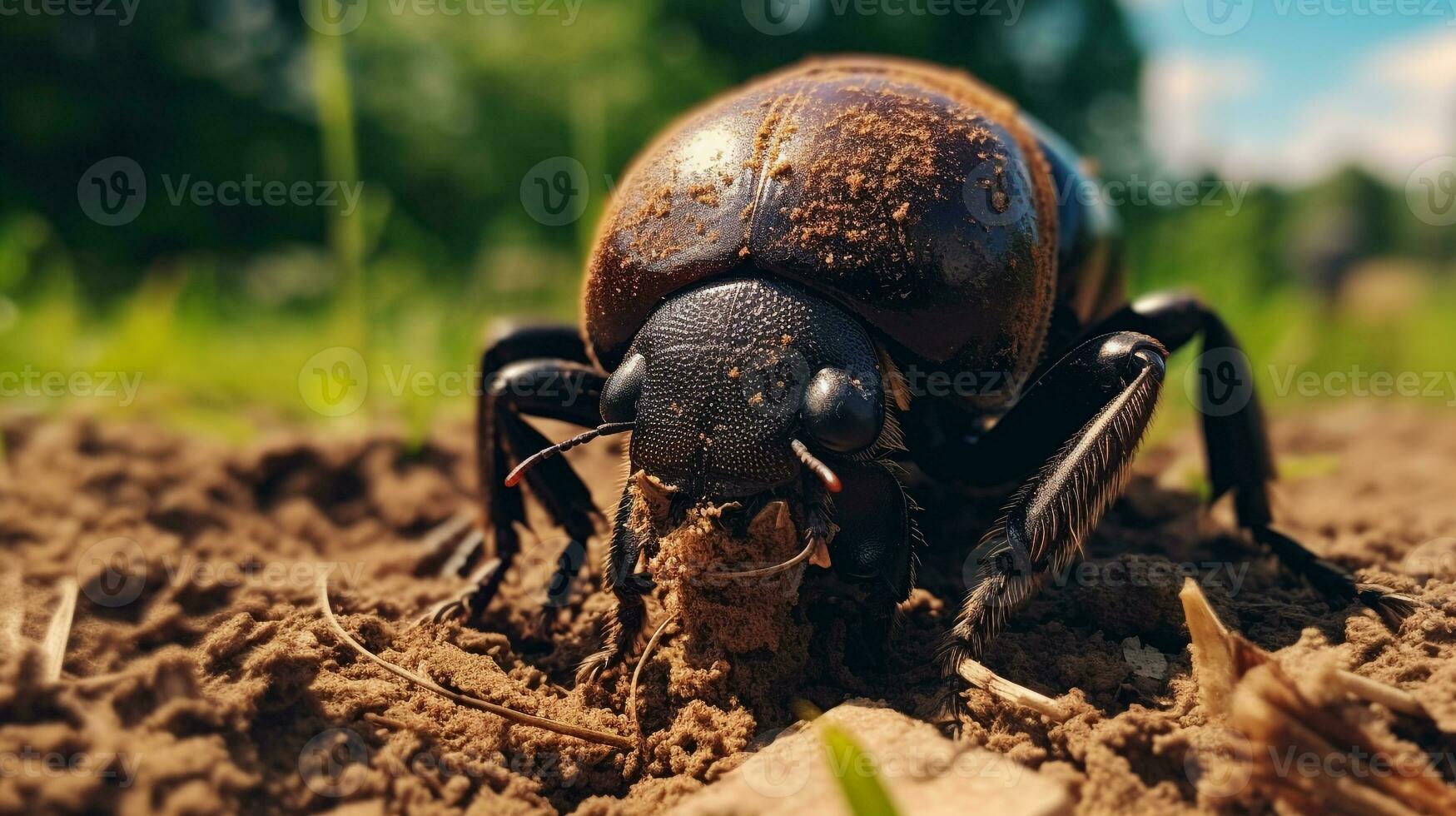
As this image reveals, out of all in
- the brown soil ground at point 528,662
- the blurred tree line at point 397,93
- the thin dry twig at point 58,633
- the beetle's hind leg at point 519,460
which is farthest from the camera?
the blurred tree line at point 397,93

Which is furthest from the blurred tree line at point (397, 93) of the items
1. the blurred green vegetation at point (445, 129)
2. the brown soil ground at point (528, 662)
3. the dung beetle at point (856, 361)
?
the dung beetle at point (856, 361)

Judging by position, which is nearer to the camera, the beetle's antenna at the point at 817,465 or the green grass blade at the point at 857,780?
the green grass blade at the point at 857,780

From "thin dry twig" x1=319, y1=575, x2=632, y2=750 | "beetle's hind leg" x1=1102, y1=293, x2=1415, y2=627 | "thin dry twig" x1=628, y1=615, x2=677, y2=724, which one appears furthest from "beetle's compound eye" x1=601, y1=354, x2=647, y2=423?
"beetle's hind leg" x1=1102, y1=293, x2=1415, y2=627

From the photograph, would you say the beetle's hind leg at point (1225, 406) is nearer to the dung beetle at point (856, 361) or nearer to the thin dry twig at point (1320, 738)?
the dung beetle at point (856, 361)

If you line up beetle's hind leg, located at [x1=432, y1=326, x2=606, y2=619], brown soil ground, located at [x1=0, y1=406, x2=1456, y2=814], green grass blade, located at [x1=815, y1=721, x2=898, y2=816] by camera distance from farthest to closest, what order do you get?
beetle's hind leg, located at [x1=432, y1=326, x2=606, y2=619] < brown soil ground, located at [x1=0, y1=406, x2=1456, y2=814] < green grass blade, located at [x1=815, y1=721, x2=898, y2=816]

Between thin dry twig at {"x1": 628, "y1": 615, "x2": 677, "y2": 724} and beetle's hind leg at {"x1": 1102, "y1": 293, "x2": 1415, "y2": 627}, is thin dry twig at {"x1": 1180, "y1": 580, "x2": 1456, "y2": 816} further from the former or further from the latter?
thin dry twig at {"x1": 628, "y1": 615, "x2": 677, "y2": 724}

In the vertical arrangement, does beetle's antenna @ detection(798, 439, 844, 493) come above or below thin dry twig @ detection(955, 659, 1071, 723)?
above

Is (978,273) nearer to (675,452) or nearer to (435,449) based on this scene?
(675,452)

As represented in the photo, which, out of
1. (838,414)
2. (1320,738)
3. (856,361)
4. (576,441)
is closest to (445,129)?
(576,441)
